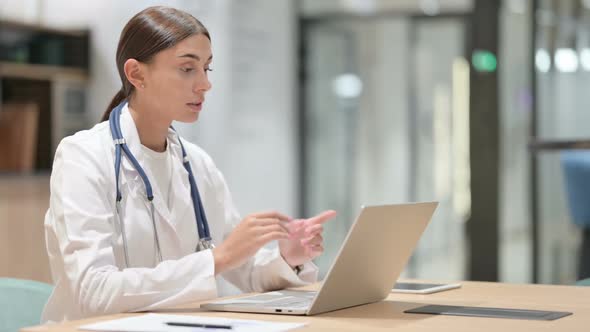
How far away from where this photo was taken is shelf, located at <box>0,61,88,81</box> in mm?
5648

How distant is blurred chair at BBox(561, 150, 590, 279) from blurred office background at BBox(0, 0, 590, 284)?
0.08 meters

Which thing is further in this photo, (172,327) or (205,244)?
(205,244)

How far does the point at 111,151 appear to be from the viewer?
7.39 ft

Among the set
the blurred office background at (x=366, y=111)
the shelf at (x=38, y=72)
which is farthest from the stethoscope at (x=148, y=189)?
the shelf at (x=38, y=72)

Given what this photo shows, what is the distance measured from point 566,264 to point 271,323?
171 inches

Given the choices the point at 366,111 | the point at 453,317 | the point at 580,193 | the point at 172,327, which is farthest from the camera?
the point at 366,111

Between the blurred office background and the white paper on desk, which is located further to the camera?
the blurred office background

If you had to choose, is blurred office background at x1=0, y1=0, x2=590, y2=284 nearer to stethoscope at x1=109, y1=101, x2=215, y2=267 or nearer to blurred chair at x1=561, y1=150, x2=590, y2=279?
blurred chair at x1=561, y1=150, x2=590, y2=279

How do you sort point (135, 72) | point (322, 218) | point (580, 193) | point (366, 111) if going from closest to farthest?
point (322, 218) < point (135, 72) < point (580, 193) < point (366, 111)

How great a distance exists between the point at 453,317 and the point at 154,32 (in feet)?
3.30

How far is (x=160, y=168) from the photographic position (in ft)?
7.84

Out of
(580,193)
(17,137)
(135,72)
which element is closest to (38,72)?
(17,137)

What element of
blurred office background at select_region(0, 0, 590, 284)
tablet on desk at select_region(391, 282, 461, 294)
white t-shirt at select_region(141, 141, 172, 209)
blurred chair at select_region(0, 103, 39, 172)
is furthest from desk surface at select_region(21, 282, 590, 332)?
blurred chair at select_region(0, 103, 39, 172)

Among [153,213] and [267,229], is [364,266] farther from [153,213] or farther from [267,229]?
[153,213]
